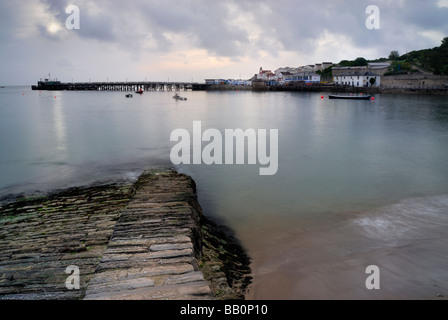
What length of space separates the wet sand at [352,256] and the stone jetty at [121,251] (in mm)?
584

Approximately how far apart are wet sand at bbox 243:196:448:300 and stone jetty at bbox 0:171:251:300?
1.92 feet

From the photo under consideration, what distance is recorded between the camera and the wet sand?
5.49 m

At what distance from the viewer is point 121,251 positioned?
Answer: 4.93 metres

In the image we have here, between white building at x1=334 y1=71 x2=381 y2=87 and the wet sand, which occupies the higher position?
white building at x1=334 y1=71 x2=381 y2=87

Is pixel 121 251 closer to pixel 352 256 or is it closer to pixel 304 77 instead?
pixel 352 256

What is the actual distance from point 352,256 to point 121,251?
4.39 meters

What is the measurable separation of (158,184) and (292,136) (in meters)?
16.9

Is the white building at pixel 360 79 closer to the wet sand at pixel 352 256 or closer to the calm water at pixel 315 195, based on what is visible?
the calm water at pixel 315 195

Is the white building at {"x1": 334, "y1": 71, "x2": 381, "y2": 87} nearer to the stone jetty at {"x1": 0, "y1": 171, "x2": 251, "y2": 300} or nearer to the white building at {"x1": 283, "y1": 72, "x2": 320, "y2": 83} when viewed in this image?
the white building at {"x1": 283, "y1": 72, "x2": 320, "y2": 83}

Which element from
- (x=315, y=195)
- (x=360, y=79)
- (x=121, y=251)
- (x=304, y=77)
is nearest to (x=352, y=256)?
(x=315, y=195)

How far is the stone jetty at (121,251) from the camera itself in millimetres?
4211

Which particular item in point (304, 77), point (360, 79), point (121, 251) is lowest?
point (121, 251)

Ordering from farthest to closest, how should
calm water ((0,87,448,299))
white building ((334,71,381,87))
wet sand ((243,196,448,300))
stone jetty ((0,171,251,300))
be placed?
1. white building ((334,71,381,87))
2. calm water ((0,87,448,299))
3. wet sand ((243,196,448,300))
4. stone jetty ((0,171,251,300))

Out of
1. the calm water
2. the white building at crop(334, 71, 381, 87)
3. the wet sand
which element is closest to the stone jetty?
the wet sand
